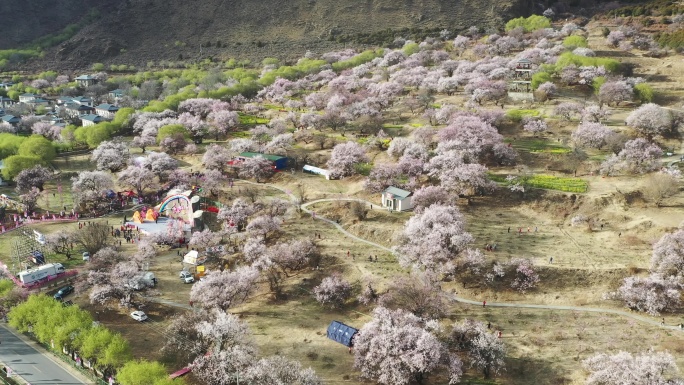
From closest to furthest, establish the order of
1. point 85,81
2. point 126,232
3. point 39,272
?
point 39,272 < point 126,232 < point 85,81

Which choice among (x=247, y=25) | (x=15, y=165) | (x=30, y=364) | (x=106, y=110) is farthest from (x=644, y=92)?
(x=247, y=25)

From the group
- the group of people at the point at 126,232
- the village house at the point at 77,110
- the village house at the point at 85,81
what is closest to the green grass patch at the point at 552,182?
the group of people at the point at 126,232

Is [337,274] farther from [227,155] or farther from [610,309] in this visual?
[227,155]

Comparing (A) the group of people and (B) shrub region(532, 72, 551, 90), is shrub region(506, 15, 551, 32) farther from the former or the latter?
(A) the group of people

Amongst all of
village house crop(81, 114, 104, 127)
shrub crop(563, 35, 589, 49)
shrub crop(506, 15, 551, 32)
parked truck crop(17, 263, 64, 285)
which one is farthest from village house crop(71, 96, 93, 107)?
shrub crop(506, 15, 551, 32)

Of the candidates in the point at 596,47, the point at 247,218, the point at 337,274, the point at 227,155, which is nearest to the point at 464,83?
the point at 596,47

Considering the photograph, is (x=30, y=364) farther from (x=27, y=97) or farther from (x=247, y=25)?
(x=247, y=25)
